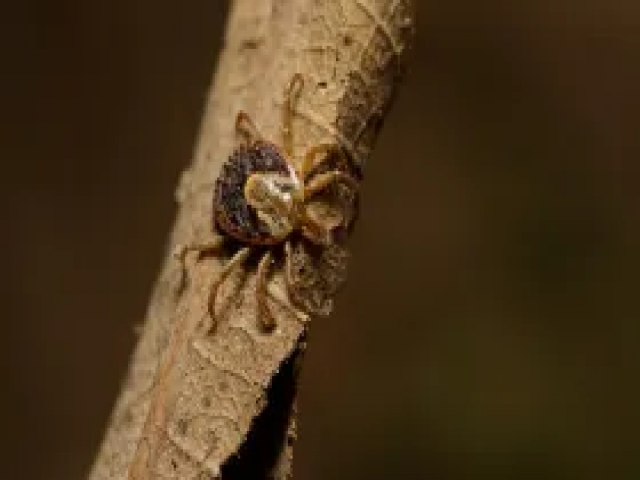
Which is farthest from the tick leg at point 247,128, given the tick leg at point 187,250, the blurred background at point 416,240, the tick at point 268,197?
the blurred background at point 416,240

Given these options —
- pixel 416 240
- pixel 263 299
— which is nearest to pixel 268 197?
pixel 263 299

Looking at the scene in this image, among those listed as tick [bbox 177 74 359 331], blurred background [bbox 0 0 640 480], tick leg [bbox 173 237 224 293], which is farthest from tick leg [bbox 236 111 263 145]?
blurred background [bbox 0 0 640 480]

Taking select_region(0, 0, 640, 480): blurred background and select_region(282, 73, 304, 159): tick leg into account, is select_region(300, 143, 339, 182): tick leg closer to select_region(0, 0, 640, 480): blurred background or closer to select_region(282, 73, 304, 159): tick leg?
select_region(282, 73, 304, 159): tick leg

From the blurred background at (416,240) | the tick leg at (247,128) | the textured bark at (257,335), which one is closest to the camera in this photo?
the textured bark at (257,335)

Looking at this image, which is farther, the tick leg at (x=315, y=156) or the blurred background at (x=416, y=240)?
the blurred background at (x=416, y=240)

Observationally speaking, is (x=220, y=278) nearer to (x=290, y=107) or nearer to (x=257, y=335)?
(x=257, y=335)

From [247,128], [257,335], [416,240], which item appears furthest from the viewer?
[416,240]

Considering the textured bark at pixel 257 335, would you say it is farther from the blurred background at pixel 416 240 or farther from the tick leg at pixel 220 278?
the blurred background at pixel 416 240
